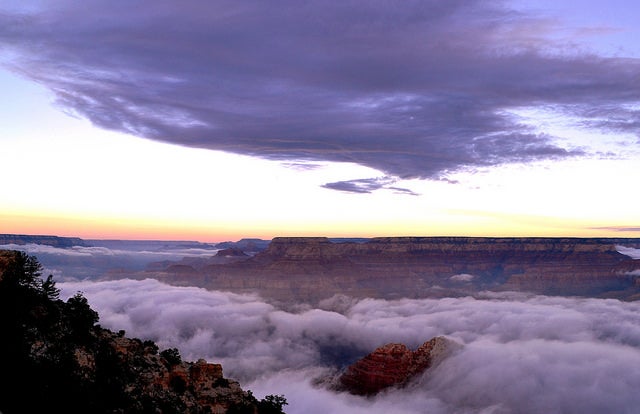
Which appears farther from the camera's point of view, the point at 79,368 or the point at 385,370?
the point at 385,370

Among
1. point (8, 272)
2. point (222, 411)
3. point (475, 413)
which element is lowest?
point (475, 413)

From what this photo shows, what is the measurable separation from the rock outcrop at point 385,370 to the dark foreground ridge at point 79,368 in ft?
383

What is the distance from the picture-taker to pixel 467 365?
564ft

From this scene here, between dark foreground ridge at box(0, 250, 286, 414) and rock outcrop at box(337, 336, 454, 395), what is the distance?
116750 mm

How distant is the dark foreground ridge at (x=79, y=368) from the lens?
29.4m

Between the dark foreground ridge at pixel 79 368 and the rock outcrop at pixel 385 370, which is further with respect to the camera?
the rock outcrop at pixel 385 370

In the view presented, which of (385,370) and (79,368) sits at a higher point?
(79,368)

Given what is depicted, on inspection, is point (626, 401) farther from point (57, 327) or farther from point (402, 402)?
point (57, 327)

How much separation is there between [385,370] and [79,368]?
128795 mm

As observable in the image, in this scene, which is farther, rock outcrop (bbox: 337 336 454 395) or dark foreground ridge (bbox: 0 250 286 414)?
rock outcrop (bbox: 337 336 454 395)

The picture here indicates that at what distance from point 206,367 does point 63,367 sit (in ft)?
32.1

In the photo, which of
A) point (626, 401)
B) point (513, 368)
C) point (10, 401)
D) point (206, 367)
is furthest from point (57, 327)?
point (513, 368)

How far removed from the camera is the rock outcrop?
491 feet

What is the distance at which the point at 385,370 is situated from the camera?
498 feet
